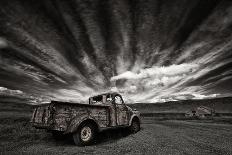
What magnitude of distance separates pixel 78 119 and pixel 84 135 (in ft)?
2.75

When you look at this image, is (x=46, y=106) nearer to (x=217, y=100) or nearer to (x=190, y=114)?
(x=190, y=114)

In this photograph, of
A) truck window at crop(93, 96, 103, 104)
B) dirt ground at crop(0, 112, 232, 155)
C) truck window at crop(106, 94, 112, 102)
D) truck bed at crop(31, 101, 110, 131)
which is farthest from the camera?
truck window at crop(93, 96, 103, 104)

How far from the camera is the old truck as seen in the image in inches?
243

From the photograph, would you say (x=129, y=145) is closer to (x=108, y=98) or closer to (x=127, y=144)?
(x=127, y=144)

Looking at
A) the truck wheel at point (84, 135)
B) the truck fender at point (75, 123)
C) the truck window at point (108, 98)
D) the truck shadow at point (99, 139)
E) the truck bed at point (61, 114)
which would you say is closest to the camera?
the truck bed at point (61, 114)

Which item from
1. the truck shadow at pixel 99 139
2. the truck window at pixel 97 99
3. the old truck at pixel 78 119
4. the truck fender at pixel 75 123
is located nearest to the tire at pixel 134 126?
the truck shadow at pixel 99 139

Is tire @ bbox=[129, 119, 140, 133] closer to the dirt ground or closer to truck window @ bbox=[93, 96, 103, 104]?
the dirt ground

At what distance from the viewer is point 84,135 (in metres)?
6.86

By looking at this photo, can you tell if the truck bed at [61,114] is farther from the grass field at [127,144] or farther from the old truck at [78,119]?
the grass field at [127,144]

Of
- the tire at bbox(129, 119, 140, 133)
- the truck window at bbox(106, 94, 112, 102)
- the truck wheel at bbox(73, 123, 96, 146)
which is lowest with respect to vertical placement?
the truck wheel at bbox(73, 123, 96, 146)

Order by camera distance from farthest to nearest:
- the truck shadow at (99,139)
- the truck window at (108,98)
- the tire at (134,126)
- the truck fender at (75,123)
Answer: the tire at (134,126), the truck window at (108,98), the truck shadow at (99,139), the truck fender at (75,123)

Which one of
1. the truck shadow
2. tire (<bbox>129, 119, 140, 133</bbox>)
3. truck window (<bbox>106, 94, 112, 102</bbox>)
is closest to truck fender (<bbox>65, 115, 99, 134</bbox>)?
the truck shadow

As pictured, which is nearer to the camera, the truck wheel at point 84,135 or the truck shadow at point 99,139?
the truck wheel at point 84,135

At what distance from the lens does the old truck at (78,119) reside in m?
6.17
